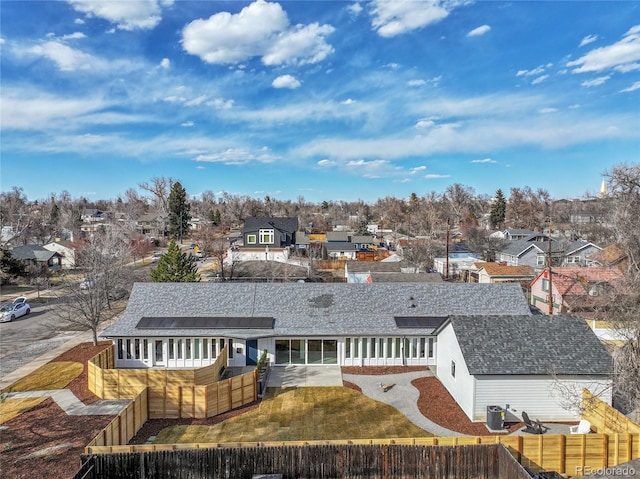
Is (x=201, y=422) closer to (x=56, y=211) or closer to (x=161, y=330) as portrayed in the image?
(x=161, y=330)

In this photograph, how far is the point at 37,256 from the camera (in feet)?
180

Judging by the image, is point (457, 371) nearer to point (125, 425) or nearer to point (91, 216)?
point (125, 425)

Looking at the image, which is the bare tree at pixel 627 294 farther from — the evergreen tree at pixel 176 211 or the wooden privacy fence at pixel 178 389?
the evergreen tree at pixel 176 211

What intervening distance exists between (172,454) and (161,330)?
37.5 feet

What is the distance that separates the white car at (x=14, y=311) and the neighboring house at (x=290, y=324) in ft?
50.5

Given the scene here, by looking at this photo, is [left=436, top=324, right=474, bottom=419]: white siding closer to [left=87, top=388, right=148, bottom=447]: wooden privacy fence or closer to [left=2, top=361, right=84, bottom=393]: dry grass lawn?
[left=87, top=388, right=148, bottom=447]: wooden privacy fence

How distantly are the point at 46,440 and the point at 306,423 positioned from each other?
10.1 meters

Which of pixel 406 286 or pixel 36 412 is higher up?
pixel 406 286

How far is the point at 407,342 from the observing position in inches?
929

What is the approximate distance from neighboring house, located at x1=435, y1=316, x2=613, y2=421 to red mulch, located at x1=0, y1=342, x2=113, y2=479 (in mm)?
15549

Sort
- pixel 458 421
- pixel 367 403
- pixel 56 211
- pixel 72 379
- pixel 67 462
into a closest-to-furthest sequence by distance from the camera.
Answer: pixel 67 462 < pixel 458 421 < pixel 367 403 < pixel 72 379 < pixel 56 211

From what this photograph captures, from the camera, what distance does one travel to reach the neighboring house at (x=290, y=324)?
76.0ft

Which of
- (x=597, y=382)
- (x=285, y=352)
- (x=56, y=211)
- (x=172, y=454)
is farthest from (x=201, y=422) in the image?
(x=56, y=211)

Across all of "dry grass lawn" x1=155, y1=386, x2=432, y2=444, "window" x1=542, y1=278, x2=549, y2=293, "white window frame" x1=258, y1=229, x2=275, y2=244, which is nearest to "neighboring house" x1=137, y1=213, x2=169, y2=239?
"white window frame" x1=258, y1=229, x2=275, y2=244
